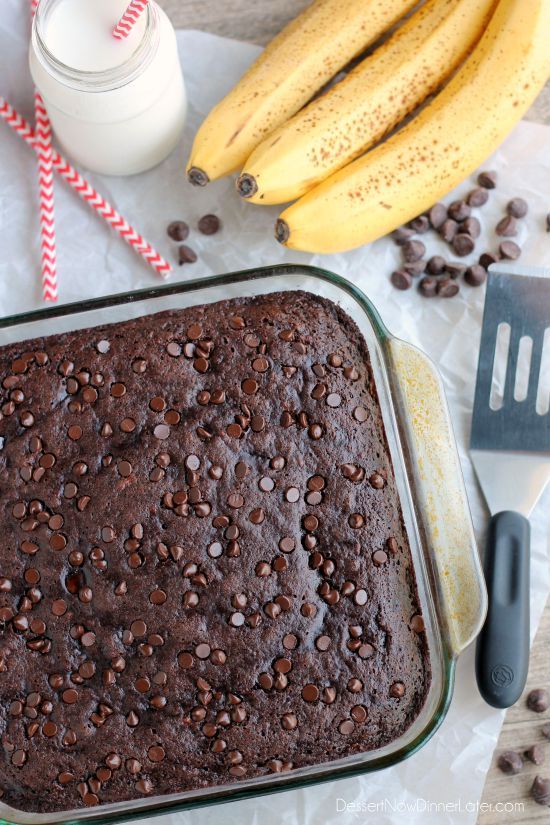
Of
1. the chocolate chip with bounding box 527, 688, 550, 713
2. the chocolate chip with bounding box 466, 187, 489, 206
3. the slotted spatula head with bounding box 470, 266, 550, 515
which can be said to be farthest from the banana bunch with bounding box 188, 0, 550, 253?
the chocolate chip with bounding box 527, 688, 550, 713

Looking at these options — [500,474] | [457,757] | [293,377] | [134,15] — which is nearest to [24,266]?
[134,15]

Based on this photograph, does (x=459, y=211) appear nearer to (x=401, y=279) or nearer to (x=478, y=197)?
(x=478, y=197)

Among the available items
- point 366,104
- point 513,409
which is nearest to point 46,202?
point 366,104

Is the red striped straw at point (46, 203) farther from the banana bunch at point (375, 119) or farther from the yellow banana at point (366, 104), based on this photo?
the yellow banana at point (366, 104)

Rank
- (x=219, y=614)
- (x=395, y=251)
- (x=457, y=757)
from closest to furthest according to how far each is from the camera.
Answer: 1. (x=219, y=614)
2. (x=457, y=757)
3. (x=395, y=251)

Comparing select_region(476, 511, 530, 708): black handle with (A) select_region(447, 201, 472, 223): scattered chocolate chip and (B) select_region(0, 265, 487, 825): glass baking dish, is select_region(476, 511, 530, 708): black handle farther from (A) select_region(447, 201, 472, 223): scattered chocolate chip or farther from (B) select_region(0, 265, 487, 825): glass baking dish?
(A) select_region(447, 201, 472, 223): scattered chocolate chip

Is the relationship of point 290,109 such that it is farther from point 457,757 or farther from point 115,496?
point 457,757
